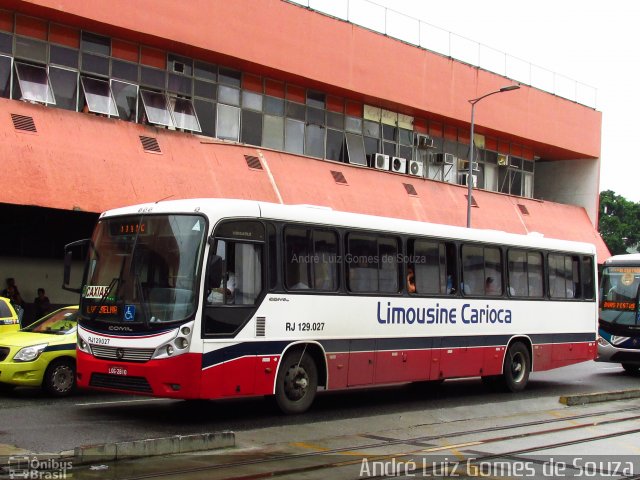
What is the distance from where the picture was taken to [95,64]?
24.2 meters

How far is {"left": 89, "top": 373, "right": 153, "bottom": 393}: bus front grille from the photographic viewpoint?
11094mm

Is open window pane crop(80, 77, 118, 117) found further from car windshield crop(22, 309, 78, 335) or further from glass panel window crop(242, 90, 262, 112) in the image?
car windshield crop(22, 309, 78, 335)

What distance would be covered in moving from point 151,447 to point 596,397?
940 cm

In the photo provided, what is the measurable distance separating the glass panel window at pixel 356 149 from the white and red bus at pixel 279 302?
14.8 metres

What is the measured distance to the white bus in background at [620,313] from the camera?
21062 millimetres

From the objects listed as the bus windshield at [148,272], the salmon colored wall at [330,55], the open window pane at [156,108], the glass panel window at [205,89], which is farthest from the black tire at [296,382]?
the glass panel window at [205,89]

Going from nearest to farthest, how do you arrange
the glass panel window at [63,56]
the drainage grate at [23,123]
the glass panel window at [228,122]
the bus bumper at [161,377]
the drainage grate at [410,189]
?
the bus bumper at [161,377], the drainage grate at [23,123], the glass panel window at [63,56], the glass panel window at [228,122], the drainage grate at [410,189]

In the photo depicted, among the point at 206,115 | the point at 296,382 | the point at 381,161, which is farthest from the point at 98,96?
the point at 296,382

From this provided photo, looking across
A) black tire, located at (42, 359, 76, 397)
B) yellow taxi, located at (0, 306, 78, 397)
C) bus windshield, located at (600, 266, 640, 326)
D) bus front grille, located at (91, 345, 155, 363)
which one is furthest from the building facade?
bus front grille, located at (91, 345, 155, 363)

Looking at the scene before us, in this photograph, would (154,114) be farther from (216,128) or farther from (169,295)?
(169,295)

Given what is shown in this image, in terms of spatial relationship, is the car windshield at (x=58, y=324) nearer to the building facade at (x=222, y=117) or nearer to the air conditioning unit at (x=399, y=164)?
the building facade at (x=222, y=117)

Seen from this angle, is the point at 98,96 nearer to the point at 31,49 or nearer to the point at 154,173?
the point at 31,49

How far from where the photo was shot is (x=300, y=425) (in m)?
11.3

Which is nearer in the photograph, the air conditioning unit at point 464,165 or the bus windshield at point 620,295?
the bus windshield at point 620,295
